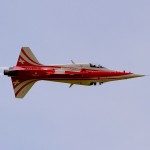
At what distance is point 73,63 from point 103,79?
4627mm

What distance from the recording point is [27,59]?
66188mm

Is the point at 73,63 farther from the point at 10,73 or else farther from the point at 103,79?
the point at 10,73

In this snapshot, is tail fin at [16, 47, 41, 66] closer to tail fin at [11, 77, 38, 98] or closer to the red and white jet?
the red and white jet

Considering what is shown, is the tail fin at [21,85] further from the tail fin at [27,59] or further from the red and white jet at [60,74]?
the tail fin at [27,59]

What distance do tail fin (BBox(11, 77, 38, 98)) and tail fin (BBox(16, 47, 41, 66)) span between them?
2.35 m

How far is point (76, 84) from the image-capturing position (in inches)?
2544

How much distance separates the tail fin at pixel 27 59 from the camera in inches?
2596

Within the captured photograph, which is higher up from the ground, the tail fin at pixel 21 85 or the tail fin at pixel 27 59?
the tail fin at pixel 27 59

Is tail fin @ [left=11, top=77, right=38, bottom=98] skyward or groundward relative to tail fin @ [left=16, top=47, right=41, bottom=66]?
groundward

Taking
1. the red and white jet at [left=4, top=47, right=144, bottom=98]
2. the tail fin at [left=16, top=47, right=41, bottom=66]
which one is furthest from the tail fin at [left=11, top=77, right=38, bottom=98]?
the tail fin at [left=16, top=47, right=41, bottom=66]

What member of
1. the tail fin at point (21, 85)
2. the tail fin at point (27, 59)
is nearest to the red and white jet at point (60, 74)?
the tail fin at point (21, 85)

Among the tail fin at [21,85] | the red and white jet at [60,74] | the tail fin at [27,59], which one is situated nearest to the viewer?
the red and white jet at [60,74]

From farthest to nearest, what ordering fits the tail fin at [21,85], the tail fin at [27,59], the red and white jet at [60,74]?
the tail fin at [27,59] < the tail fin at [21,85] < the red and white jet at [60,74]

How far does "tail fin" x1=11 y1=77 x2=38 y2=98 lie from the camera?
65062mm
